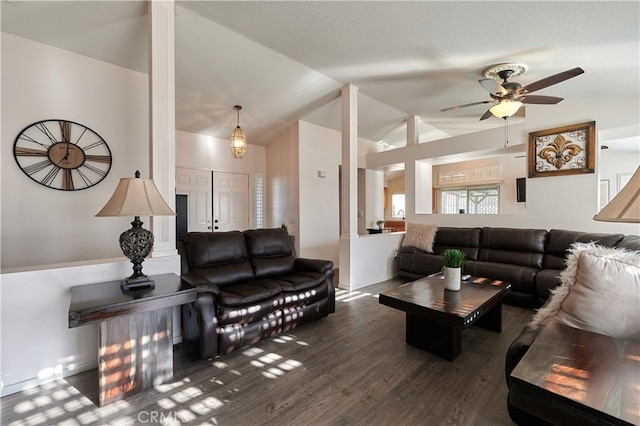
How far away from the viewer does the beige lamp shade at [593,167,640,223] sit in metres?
0.98

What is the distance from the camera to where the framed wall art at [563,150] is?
3.55m

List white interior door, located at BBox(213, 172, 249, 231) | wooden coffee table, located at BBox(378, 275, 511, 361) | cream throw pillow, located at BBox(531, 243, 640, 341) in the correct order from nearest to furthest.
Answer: cream throw pillow, located at BBox(531, 243, 640, 341), wooden coffee table, located at BBox(378, 275, 511, 361), white interior door, located at BBox(213, 172, 249, 231)

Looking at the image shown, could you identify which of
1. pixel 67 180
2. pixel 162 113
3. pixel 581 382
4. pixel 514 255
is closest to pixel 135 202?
pixel 162 113

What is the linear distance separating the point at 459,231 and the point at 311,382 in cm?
352

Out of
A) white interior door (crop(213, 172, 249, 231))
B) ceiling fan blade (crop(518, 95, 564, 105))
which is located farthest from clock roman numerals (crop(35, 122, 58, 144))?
ceiling fan blade (crop(518, 95, 564, 105))

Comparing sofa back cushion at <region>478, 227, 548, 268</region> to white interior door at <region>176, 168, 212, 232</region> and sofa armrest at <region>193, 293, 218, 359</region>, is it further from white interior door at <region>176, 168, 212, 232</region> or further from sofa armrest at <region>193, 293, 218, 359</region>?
white interior door at <region>176, 168, 212, 232</region>

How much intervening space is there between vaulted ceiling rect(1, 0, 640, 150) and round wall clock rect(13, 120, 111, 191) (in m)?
0.87

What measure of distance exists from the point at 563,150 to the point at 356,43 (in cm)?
318

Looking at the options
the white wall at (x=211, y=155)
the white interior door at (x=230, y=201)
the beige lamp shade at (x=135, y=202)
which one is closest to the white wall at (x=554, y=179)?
the white wall at (x=211, y=155)

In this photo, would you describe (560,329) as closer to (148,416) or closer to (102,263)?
(148,416)

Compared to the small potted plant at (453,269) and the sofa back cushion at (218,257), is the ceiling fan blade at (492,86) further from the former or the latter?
the sofa back cushion at (218,257)

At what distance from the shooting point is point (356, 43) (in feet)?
9.86

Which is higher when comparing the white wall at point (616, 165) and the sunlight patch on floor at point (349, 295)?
the white wall at point (616, 165)

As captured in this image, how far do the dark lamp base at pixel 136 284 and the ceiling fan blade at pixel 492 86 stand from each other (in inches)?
143
